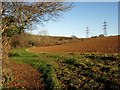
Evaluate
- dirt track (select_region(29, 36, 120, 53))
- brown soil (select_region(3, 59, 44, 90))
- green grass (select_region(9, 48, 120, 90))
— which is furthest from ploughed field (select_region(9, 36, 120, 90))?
dirt track (select_region(29, 36, 120, 53))

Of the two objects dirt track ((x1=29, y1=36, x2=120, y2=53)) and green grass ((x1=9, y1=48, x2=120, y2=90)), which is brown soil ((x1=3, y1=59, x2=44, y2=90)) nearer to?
green grass ((x1=9, y1=48, x2=120, y2=90))

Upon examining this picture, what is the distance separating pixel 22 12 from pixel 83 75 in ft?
26.8

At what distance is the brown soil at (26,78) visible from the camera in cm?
2242

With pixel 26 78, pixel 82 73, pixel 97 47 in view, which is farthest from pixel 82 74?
pixel 97 47

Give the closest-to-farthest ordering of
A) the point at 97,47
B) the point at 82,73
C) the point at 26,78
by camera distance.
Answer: the point at 82,73 → the point at 26,78 → the point at 97,47

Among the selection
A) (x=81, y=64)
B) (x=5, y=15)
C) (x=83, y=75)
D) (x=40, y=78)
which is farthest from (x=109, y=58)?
(x=5, y=15)

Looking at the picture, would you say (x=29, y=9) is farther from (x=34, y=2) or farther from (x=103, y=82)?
(x=103, y=82)

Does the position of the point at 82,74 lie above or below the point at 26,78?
above

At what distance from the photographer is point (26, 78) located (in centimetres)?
2462

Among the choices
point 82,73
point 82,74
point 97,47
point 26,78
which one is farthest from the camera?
point 97,47

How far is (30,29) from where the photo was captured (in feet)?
100

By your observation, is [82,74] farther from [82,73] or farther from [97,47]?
[97,47]

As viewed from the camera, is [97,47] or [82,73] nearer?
[82,73]

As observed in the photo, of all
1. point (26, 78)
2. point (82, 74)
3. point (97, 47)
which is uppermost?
point (97, 47)
